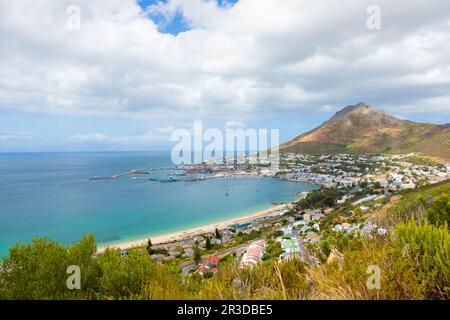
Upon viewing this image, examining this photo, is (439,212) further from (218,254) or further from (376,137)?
(376,137)

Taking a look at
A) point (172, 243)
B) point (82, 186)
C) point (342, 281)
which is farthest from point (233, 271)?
point (82, 186)

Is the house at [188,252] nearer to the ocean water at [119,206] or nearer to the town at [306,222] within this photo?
the town at [306,222]

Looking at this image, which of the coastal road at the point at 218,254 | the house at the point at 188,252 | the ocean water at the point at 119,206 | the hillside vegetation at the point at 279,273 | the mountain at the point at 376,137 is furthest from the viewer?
the mountain at the point at 376,137

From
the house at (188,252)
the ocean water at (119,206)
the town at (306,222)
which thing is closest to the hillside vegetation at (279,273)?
the town at (306,222)

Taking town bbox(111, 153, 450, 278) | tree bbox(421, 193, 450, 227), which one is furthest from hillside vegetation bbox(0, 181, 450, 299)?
town bbox(111, 153, 450, 278)

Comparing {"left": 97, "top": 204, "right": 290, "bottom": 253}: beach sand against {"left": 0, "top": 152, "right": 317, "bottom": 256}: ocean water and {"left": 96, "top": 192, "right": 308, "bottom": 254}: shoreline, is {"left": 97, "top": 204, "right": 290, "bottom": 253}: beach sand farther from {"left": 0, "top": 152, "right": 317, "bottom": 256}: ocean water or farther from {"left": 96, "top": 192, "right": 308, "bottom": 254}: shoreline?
{"left": 0, "top": 152, "right": 317, "bottom": 256}: ocean water

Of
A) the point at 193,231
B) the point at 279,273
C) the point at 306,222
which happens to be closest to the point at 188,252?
the point at 193,231

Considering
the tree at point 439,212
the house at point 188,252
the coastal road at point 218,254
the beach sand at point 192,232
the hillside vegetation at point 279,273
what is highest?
the tree at point 439,212

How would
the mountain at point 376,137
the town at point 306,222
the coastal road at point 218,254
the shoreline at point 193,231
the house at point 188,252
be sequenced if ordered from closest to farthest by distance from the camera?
the town at point 306,222 < the coastal road at point 218,254 < the house at point 188,252 < the shoreline at point 193,231 < the mountain at point 376,137
